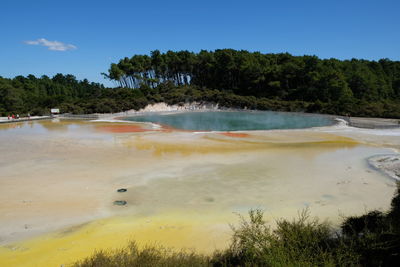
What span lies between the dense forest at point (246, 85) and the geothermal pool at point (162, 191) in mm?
28954

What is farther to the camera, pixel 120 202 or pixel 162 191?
pixel 162 191

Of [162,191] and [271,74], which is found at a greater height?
[271,74]

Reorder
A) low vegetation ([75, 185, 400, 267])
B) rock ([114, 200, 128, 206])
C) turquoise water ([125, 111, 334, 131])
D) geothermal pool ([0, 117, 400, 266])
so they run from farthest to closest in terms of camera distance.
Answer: turquoise water ([125, 111, 334, 131]) → rock ([114, 200, 128, 206]) → geothermal pool ([0, 117, 400, 266]) → low vegetation ([75, 185, 400, 267])

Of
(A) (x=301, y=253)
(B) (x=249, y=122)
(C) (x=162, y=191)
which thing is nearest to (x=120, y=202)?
(C) (x=162, y=191)

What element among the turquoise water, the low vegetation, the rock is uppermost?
the turquoise water

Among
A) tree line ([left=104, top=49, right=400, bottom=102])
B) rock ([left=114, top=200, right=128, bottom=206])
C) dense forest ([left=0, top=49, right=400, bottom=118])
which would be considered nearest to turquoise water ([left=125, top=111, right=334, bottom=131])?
dense forest ([left=0, top=49, right=400, bottom=118])

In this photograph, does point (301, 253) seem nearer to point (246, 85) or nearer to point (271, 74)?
point (271, 74)

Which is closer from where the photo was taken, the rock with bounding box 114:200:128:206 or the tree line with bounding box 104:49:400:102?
the rock with bounding box 114:200:128:206

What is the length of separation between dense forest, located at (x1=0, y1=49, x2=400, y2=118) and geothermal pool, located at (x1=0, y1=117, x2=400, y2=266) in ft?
95.0

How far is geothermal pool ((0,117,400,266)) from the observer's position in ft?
23.4

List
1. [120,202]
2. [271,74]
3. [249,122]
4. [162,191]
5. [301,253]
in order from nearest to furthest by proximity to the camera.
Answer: [301,253] < [120,202] < [162,191] < [249,122] < [271,74]

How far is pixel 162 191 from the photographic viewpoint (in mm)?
10438

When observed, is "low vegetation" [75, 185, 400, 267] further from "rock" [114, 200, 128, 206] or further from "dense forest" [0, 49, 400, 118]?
"dense forest" [0, 49, 400, 118]

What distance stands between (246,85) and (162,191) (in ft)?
183
